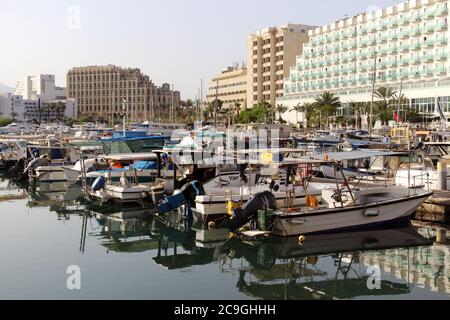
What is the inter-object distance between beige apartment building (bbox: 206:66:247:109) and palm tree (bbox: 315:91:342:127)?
2050 inches

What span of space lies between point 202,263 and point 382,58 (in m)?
81.8

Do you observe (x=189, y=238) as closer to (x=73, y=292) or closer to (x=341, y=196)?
(x=341, y=196)

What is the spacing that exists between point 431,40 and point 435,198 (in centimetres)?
6694

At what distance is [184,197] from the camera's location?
26.0m

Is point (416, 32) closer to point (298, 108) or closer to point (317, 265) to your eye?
point (298, 108)

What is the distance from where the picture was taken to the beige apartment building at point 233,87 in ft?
492

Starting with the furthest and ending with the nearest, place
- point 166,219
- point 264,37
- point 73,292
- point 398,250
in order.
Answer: point 264,37, point 166,219, point 398,250, point 73,292

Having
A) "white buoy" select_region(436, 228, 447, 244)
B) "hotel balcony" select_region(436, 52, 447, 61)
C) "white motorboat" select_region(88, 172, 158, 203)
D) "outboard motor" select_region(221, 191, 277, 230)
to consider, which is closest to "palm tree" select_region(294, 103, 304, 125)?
"hotel balcony" select_region(436, 52, 447, 61)

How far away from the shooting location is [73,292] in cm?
1641

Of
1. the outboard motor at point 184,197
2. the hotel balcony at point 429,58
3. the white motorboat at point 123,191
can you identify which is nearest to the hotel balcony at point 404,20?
the hotel balcony at point 429,58

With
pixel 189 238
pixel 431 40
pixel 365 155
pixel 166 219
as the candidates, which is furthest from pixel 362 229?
pixel 431 40

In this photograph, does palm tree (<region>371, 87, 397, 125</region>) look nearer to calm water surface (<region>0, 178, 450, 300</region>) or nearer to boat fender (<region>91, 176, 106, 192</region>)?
boat fender (<region>91, 176, 106, 192</region>)

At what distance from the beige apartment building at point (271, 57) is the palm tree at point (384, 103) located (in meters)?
41.3

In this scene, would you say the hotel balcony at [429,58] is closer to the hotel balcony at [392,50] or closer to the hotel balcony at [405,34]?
the hotel balcony at [405,34]
